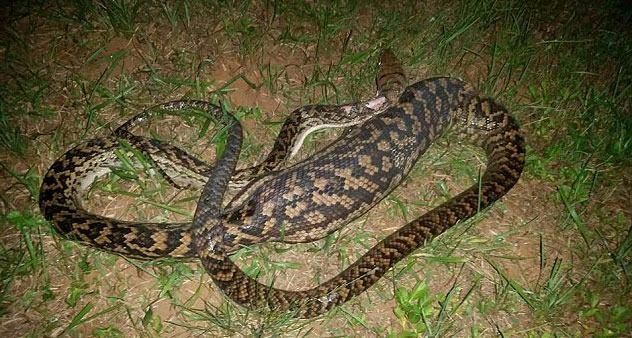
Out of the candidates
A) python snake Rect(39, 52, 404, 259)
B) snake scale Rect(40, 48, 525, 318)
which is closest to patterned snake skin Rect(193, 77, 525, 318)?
snake scale Rect(40, 48, 525, 318)

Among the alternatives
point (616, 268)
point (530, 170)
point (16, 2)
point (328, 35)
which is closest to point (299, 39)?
point (328, 35)

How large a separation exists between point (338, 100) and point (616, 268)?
134 inches

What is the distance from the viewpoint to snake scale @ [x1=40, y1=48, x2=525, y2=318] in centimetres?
340

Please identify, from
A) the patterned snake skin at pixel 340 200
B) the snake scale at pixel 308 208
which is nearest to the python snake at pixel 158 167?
the snake scale at pixel 308 208

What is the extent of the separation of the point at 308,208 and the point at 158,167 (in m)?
1.69

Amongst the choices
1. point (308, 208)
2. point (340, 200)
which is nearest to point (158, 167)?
point (308, 208)

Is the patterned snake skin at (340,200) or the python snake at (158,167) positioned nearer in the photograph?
the patterned snake skin at (340,200)

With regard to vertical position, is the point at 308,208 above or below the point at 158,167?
below

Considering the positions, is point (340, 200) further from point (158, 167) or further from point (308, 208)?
point (158, 167)

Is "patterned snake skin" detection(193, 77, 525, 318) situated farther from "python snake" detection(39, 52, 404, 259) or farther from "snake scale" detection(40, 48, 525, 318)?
"python snake" detection(39, 52, 404, 259)

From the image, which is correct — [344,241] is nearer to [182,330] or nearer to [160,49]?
[182,330]

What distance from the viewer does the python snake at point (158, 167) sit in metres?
3.50

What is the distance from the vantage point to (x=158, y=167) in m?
4.10

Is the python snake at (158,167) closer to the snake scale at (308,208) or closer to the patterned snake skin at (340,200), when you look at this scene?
the snake scale at (308,208)
